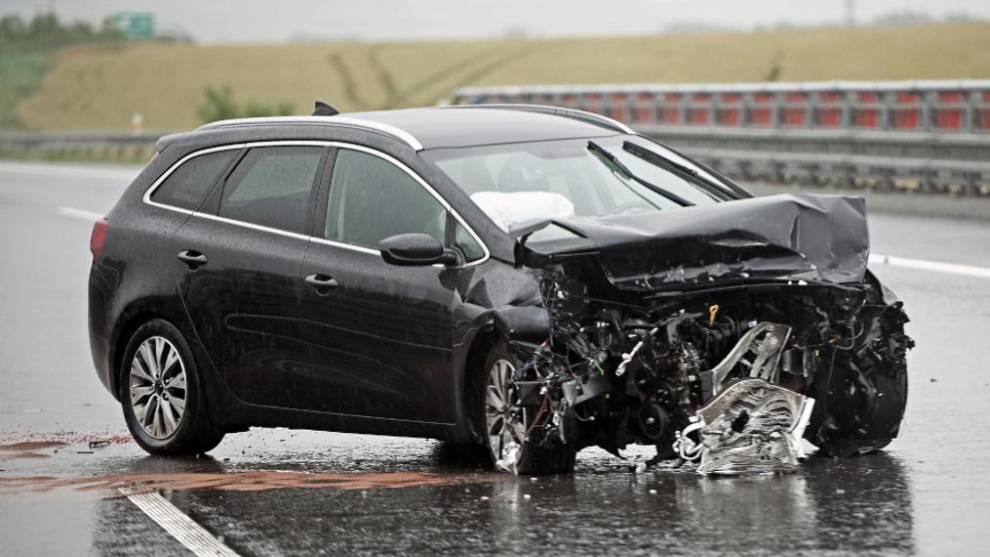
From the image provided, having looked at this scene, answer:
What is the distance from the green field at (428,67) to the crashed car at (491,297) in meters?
44.8

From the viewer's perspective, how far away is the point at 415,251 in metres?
8.91

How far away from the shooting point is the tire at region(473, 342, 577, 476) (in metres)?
8.54

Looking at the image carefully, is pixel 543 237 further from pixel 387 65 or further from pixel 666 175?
pixel 387 65

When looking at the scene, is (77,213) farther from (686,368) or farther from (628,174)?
(686,368)

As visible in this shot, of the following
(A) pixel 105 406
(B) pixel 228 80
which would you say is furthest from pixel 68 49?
(A) pixel 105 406

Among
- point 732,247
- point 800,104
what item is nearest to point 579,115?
point 732,247

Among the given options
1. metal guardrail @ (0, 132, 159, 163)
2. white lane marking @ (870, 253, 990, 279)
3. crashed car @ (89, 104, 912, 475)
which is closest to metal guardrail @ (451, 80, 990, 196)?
white lane marking @ (870, 253, 990, 279)

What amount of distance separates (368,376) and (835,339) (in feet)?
6.53

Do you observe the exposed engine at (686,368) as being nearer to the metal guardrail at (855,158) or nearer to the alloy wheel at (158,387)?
the alloy wheel at (158,387)

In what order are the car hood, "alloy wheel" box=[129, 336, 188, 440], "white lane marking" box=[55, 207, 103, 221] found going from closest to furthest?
the car hood < "alloy wheel" box=[129, 336, 188, 440] < "white lane marking" box=[55, 207, 103, 221]

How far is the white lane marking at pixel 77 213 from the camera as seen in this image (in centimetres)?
2836

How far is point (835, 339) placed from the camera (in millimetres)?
8570

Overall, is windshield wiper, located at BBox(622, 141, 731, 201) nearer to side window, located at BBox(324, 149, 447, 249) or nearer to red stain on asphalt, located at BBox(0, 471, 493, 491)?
side window, located at BBox(324, 149, 447, 249)

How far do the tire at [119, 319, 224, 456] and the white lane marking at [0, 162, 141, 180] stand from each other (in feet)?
87.2
